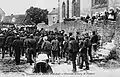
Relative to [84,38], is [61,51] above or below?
below

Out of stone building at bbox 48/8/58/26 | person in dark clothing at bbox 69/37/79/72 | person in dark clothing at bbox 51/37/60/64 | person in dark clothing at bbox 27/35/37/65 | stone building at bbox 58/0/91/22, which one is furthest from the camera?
stone building at bbox 58/0/91/22

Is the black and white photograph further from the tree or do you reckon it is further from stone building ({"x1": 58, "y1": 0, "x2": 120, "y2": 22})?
stone building ({"x1": 58, "y1": 0, "x2": 120, "y2": 22})

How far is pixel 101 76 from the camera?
4.57 metres

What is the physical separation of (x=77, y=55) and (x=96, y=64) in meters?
0.50

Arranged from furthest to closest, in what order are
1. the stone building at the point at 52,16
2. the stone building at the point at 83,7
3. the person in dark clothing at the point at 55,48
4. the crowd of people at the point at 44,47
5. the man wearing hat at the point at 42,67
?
the stone building at the point at 83,7 → the stone building at the point at 52,16 → the person in dark clothing at the point at 55,48 → the crowd of people at the point at 44,47 → the man wearing hat at the point at 42,67

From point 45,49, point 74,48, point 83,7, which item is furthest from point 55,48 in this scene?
point 83,7

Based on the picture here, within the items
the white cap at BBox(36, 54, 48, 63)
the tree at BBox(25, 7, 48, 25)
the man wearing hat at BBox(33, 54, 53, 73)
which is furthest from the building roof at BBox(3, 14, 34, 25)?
the man wearing hat at BBox(33, 54, 53, 73)

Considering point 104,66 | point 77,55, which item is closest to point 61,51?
point 77,55

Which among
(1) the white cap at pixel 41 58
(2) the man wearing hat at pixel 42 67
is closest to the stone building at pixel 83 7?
(1) the white cap at pixel 41 58

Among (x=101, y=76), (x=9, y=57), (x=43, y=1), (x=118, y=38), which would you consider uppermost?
(x=43, y=1)

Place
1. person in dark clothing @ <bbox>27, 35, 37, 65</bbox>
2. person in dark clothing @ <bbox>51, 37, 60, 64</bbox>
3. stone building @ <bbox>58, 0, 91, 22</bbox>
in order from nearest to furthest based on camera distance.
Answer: person in dark clothing @ <bbox>27, 35, 37, 65</bbox>, person in dark clothing @ <bbox>51, 37, 60, 64</bbox>, stone building @ <bbox>58, 0, 91, 22</bbox>

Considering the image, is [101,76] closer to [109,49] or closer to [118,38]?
[109,49]

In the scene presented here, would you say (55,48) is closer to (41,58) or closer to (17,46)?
(41,58)

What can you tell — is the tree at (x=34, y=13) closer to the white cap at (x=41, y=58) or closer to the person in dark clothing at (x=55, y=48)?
the person in dark clothing at (x=55, y=48)
